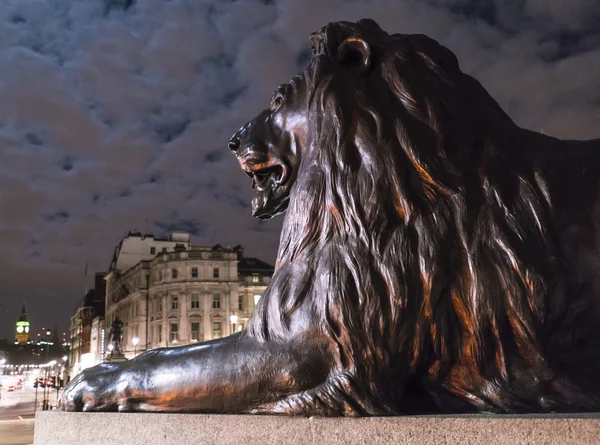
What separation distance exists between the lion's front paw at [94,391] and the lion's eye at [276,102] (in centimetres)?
144

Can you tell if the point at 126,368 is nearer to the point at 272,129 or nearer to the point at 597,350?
the point at 272,129

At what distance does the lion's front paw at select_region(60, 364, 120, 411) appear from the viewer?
101 inches

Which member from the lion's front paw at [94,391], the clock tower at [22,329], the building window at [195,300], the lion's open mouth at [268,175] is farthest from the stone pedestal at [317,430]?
the clock tower at [22,329]

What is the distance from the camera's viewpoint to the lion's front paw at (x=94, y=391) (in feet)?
8.43

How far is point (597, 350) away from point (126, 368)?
6.38ft

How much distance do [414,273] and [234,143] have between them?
132 cm

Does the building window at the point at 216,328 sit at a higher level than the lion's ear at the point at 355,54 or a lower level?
higher

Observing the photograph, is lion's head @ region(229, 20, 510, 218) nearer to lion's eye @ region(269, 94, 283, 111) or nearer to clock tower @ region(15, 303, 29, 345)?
lion's eye @ region(269, 94, 283, 111)

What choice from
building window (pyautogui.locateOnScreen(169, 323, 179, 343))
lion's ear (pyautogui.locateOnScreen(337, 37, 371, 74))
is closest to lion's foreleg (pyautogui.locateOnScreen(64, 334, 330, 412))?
lion's ear (pyautogui.locateOnScreen(337, 37, 371, 74))

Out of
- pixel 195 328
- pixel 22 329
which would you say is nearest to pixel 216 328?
pixel 195 328

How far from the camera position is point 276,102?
9.37 feet

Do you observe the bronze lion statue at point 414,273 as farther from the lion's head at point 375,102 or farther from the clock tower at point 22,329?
the clock tower at point 22,329

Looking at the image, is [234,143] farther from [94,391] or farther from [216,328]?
[216,328]

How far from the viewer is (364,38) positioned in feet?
8.27
